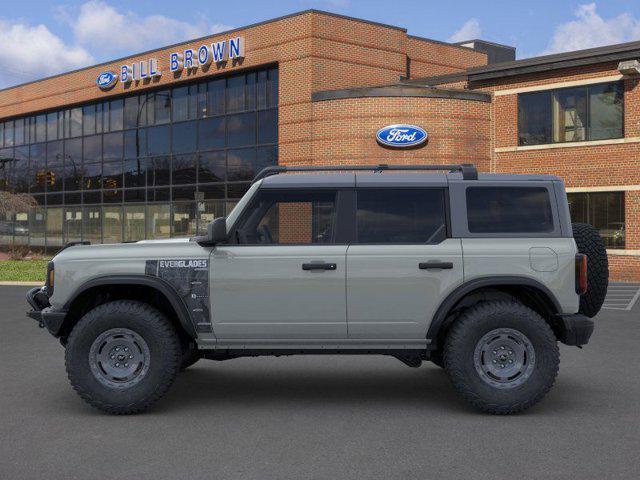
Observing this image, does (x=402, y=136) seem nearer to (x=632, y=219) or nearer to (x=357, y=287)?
(x=632, y=219)

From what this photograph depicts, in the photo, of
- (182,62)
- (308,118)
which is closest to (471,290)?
(308,118)

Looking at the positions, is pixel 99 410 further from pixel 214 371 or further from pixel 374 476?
pixel 374 476

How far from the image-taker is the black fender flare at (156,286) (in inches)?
260

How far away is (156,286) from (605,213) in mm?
20396

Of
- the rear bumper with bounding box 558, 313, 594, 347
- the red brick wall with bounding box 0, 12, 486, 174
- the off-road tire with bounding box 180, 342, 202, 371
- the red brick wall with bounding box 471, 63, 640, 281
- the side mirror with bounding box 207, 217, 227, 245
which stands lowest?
the off-road tire with bounding box 180, 342, 202, 371

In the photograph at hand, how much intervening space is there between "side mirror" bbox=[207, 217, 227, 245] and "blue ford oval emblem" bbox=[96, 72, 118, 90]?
30376mm

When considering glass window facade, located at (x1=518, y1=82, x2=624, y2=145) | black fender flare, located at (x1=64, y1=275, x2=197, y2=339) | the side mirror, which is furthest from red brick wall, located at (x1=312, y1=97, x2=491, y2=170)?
black fender flare, located at (x1=64, y1=275, x2=197, y2=339)

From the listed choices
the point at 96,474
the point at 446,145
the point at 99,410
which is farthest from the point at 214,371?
the point at 446,145

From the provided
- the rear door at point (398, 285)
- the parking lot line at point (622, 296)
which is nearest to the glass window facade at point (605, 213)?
the parking lot line at point (622, 296)

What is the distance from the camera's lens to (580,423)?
247 inches

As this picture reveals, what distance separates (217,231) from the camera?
655 cm

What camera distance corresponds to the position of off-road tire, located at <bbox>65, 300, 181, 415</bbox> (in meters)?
6.56

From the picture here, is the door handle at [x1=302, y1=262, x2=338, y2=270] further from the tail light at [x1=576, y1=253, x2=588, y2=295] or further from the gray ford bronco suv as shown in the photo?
the tail light at [x1=576, y1=253, x2=588, y2=295]

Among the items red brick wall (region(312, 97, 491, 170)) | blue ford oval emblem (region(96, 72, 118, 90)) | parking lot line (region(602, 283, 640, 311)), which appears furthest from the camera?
blue ford oval emblem (region(96, 72, 118, 90))
